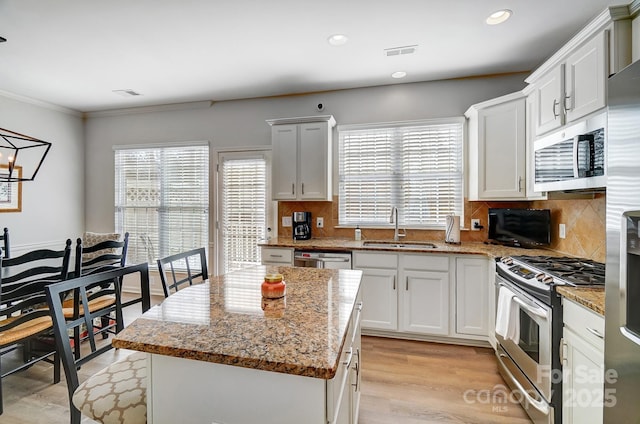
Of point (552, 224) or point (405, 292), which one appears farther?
point (405, 292)

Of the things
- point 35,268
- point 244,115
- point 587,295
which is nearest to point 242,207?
point 244,115

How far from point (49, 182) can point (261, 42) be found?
12.7 feet

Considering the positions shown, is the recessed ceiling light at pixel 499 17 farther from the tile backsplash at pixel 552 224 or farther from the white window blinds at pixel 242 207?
the white window blinds at pixel 242 207

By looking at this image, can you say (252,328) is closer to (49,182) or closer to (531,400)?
(531,400)

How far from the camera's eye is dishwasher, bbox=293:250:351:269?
3.07 m

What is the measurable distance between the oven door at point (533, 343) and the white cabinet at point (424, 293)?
0.74 m

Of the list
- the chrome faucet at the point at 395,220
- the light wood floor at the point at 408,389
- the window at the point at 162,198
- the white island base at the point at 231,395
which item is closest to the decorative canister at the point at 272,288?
the white island base at the point at 231,395

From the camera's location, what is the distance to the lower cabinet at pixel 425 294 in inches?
109

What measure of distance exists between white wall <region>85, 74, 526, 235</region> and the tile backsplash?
110 centimetres

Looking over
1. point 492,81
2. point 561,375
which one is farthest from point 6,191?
point 492,81

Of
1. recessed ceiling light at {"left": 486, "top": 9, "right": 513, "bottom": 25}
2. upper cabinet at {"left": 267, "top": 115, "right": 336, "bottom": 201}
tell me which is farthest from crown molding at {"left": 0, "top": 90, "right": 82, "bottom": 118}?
recessed ceiling light at {"left": 486, "top": 9, "right": 513, "bottom": 25}

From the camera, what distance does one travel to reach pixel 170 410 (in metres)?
0.95

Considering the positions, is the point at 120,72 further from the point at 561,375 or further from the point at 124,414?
the point at 561,375

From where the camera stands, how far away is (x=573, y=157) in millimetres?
1885
